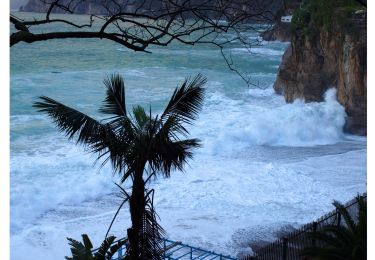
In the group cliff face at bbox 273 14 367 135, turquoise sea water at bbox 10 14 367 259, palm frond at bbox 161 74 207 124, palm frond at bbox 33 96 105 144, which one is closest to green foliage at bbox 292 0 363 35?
cliff face at bbox 273 14 367 135

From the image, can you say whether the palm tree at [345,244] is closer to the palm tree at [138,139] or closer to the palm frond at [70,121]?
the palm tree at [138,139]

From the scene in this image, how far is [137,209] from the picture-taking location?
4.21 metres

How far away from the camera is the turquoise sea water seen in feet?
41.2

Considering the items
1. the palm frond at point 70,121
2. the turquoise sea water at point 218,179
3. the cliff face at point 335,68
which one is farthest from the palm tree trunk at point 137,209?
the cliff face at point 335,68

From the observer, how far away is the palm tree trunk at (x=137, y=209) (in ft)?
13.8

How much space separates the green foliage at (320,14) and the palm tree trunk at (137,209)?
62.9 ft

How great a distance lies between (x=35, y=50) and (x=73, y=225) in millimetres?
50053

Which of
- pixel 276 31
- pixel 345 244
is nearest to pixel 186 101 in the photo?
pixel 345 244

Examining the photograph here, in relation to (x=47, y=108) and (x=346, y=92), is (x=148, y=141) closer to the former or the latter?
(x=47, y=108)

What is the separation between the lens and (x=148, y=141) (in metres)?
4.45

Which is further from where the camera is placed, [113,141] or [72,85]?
[72,85]

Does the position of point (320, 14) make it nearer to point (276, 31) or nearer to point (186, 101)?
point (276, 31)
